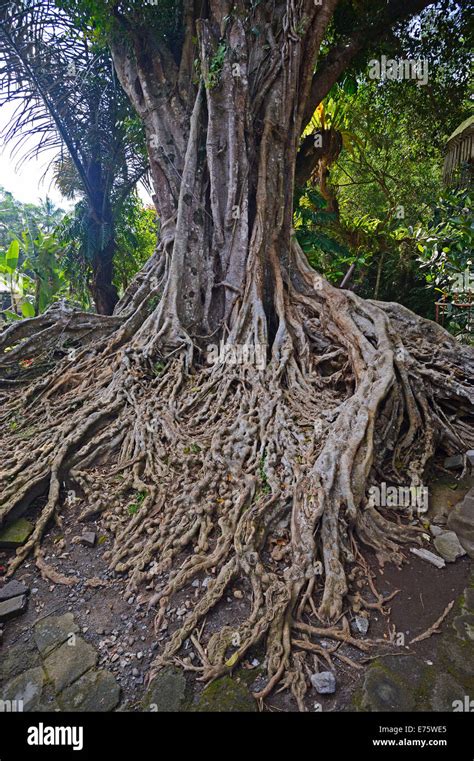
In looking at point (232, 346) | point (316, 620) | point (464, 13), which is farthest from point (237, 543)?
point (464, 13)

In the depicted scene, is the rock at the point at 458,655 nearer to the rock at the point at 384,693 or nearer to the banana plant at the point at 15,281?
the rock at the point at 384,693

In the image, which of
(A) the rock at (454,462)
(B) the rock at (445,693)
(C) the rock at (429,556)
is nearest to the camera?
(B) the rock at (445,693)

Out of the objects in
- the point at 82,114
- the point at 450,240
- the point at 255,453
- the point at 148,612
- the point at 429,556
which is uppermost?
the point at 82,114

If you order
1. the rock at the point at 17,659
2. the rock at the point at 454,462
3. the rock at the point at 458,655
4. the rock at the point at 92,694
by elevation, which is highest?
the rock at the point at 454,462

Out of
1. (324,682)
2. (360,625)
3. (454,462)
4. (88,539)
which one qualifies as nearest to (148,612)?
(88,539)

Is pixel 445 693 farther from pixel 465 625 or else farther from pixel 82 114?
pixel 82 114

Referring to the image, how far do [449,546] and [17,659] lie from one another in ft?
7.67

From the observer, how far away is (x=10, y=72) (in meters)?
4.94

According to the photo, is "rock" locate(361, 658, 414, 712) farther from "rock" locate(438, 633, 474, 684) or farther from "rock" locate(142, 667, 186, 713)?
"rock" locate(142, 667, 186, 713)

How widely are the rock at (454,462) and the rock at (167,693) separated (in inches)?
95.2

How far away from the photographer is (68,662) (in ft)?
5.70

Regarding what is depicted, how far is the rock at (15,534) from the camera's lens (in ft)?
7.88

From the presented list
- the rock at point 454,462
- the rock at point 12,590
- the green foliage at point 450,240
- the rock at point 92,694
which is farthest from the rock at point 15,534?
the green foliage at point 450,240

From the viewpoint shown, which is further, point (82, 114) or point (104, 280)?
point (104, 280)
